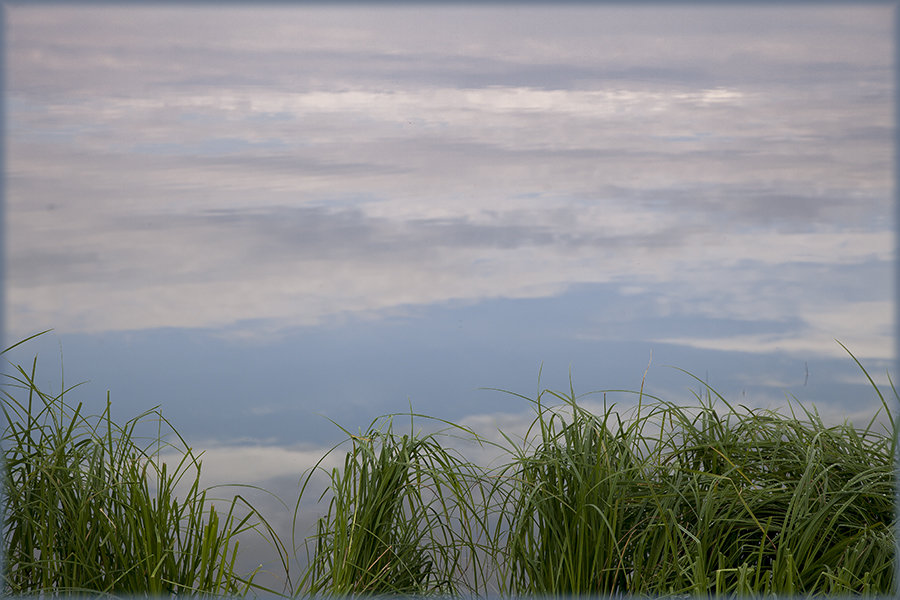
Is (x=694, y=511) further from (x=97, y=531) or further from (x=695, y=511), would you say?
(x=97, y=531)

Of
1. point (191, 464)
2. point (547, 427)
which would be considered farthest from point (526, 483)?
point (191, 464)

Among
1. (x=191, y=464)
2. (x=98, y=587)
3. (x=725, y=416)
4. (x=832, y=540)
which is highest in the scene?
(x=725, y=416)

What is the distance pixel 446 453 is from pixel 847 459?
47.1 inches

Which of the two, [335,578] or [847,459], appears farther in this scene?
[847,459]

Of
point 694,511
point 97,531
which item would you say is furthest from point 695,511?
point 97,531

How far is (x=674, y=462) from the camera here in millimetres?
2496

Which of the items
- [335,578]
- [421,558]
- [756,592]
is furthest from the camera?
[421,558]

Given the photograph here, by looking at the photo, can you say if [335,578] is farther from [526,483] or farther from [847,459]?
[847,459]

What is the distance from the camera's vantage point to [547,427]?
8.21 ft

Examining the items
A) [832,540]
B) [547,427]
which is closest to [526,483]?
[547,427]

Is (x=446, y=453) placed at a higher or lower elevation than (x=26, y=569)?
higher

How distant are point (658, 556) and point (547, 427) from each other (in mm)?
477

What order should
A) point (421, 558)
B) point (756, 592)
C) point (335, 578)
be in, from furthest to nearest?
1. point (421, 558)
2. point (335, 578)
3. point (756, 592)

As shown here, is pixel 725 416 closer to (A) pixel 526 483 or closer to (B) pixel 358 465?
(A) pixel 526 483
